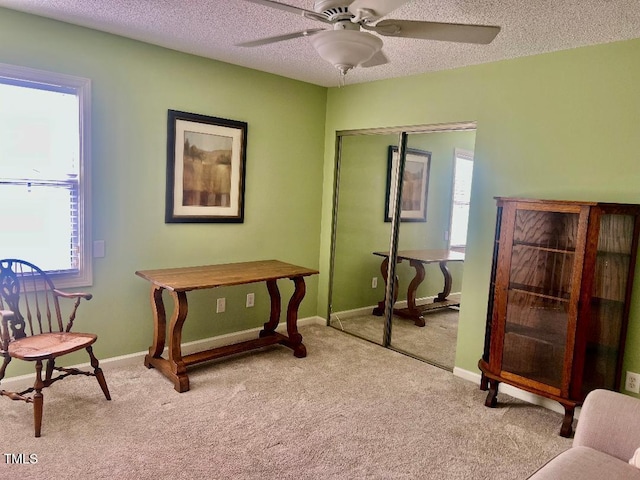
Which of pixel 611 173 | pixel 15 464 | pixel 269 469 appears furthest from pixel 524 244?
pixel 15 464

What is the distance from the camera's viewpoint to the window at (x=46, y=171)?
2.79m

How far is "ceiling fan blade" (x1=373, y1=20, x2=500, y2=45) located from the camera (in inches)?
71.5

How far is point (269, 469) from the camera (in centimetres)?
223

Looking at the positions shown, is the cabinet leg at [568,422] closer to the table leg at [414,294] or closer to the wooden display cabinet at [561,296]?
the wooden display cabinet at [561,296]

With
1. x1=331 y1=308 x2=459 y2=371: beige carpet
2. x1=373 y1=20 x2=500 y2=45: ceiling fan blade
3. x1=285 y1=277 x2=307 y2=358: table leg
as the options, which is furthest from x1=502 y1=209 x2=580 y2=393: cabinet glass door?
x1=285 y1=277 x2=307 y2=358: table leg

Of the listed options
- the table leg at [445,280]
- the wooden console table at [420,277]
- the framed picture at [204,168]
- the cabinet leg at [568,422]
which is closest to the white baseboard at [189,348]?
the wooden console table at [420,277]

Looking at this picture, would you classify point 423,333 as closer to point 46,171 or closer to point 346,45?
point 346,45

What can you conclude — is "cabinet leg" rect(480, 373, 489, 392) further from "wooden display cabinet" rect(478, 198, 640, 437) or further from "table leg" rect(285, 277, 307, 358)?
"table leg" rect(285, 277, 307, 358)

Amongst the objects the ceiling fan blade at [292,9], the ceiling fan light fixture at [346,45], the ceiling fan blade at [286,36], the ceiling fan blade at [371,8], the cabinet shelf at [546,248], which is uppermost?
the ceiling fan blade at [371,8]

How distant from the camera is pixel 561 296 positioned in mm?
2801

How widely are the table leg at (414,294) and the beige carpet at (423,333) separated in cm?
5

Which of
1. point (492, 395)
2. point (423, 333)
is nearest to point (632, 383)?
point (492, 395)

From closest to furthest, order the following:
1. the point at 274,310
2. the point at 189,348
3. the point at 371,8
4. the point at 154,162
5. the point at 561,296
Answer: the point at 371,8 → the point at 561,296 → the point at 154,162 → the point at 189,348 → the point at 274,310

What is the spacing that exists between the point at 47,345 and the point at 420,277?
9.35 ft
